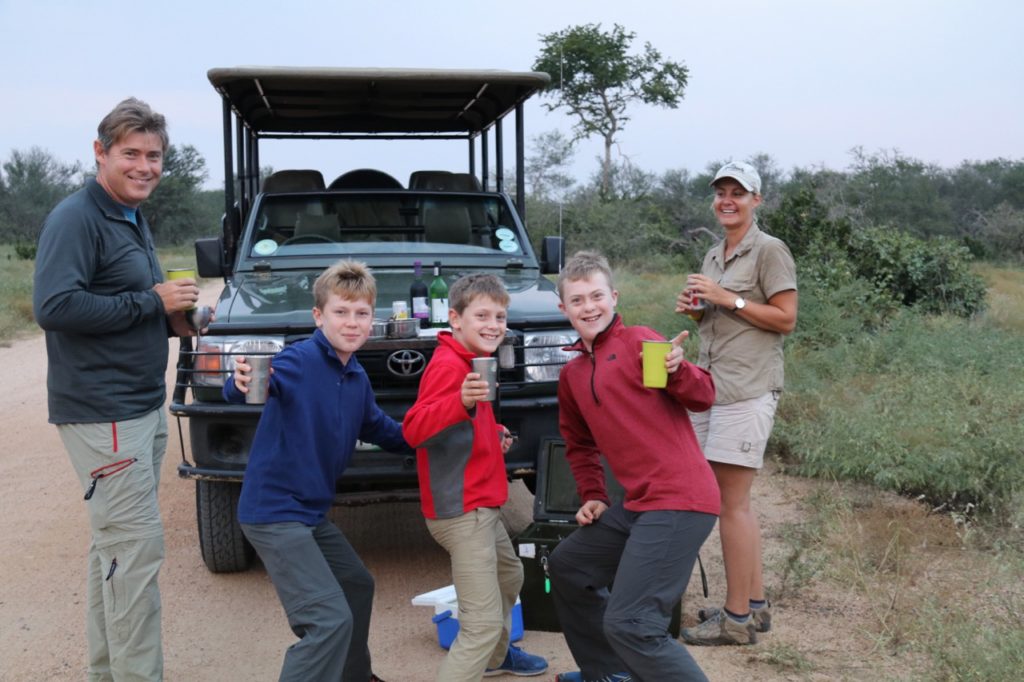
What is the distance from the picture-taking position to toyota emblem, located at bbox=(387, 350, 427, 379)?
4.66 meters

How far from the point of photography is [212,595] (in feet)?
16.2

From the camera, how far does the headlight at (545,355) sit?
4793mm

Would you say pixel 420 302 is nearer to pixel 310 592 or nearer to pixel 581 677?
pixel 581 677

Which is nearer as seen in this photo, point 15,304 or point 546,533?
point 546,533

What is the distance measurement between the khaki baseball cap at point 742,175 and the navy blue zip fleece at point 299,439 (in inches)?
65.4

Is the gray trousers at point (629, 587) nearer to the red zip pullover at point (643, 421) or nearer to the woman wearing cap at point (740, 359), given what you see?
the red zip pullover at point (643, 421)

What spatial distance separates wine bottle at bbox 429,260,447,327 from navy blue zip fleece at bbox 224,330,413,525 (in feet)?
5.04

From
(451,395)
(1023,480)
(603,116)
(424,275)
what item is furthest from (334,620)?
(603,116)

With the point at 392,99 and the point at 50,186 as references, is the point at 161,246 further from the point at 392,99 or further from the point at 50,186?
the point at 392,99

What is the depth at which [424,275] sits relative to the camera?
228 inches

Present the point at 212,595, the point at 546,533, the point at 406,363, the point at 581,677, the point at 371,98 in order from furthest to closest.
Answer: the point at 371,98 → the point at 212,595 → the point at 406,363 → the point at 546,533 → the point at 581,677

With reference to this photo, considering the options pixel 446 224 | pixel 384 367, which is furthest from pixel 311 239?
pixel 384 367

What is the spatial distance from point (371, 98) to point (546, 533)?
3.92 meters

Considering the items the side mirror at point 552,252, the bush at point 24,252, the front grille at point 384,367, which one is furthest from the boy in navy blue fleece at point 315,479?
the bush at point 24,252
